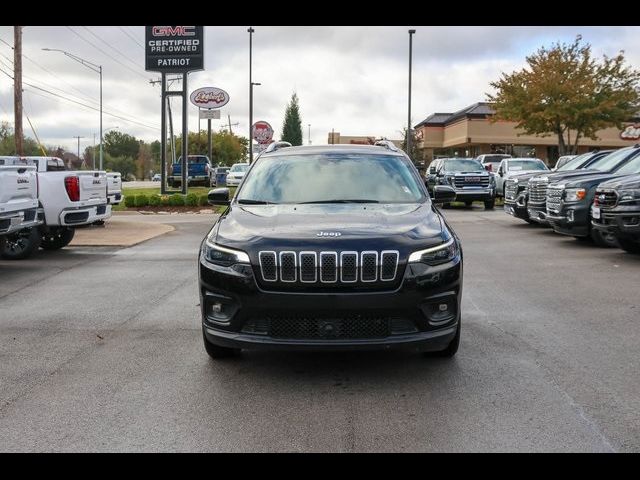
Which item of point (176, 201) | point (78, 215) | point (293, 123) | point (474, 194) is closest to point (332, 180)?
point (78, 215)

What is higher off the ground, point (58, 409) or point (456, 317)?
point (456, 317)

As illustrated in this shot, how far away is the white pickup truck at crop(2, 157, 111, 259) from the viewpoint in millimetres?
12375

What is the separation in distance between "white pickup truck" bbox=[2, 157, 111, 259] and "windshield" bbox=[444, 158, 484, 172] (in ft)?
48.7

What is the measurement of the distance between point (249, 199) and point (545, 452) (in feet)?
11.5

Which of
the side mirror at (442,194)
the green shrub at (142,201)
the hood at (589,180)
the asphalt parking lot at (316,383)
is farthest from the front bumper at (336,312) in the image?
the green shrub at (142,201)

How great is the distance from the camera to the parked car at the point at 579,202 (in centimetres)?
1315

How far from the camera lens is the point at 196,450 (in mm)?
3992

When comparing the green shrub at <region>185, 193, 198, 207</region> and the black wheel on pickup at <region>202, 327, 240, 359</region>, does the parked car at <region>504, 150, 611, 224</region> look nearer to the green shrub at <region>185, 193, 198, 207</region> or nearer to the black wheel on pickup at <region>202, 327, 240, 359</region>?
the black wheel on pickup at <region>202, 327, 240, 359</region>

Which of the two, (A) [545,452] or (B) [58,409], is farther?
(B) [58,409]

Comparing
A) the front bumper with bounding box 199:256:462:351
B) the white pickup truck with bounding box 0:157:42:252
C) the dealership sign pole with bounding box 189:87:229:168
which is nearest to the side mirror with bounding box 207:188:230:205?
the front bumper with bounding box 199:256:462:351
